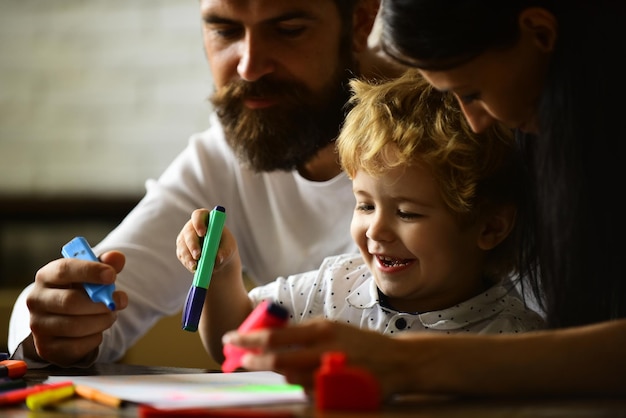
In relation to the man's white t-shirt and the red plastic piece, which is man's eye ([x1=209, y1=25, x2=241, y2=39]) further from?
the red plastic piece

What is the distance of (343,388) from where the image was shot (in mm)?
833

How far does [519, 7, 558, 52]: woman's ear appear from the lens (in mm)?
1063

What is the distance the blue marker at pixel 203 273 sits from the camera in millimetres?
1256

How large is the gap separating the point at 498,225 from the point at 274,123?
584 mm

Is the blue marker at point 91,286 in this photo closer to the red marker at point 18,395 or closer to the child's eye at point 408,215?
the red marker at point 18,395

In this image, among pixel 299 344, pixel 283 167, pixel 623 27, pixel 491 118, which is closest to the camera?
pixel 299 344

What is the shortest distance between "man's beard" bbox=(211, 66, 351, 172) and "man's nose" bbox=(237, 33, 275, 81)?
0.09ft

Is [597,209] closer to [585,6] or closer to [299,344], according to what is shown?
[585,6]

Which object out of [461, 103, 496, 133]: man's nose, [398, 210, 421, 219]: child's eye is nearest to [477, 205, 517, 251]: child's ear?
[398, 210, 421, 219]: child's eye

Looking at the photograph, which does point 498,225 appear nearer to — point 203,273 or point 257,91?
point 203,273

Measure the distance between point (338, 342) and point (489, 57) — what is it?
1.37 feet

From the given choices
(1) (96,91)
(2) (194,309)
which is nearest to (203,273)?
(2) (194,309)

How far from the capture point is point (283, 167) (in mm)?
1814

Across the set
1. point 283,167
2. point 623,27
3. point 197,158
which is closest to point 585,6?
point 623,27
